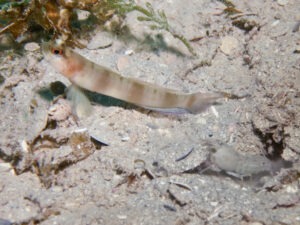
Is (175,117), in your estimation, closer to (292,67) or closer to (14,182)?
(292,67)

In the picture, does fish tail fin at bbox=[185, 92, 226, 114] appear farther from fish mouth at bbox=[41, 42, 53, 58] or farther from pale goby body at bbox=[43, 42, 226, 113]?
fish mouth at bbox=[41, 42, 53, 58]

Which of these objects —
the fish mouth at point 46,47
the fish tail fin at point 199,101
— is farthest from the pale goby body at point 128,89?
the fish mouth at point 46,47

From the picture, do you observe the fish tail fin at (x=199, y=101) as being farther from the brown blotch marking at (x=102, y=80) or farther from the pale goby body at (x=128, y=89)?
the brown blotch marking at (x=102, y=80)

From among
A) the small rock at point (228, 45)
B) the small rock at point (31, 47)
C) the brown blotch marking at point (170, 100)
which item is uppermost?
the small rock at point (228, 45)

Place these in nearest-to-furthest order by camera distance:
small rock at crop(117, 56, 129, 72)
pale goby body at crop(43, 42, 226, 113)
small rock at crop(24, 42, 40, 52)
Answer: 1. pale goby body at crop(43, 42, 226, 113)
2. small rock at crop(117, 56, 129, 72)
3. small rock at crop(24, 42, 40, 52)

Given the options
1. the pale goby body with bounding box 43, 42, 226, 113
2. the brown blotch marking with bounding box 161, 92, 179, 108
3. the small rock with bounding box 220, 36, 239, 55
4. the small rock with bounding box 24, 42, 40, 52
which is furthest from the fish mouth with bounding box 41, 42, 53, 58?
the small rock with bounding box 220, 36, 239, 55

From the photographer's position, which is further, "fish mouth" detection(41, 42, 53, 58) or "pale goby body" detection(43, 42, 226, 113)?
"pale goby body" detection(43, 42, 226, 113)

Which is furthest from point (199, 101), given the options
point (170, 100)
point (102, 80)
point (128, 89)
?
point (102, 80)

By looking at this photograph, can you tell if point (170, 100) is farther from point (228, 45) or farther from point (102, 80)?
point (228, 45)
